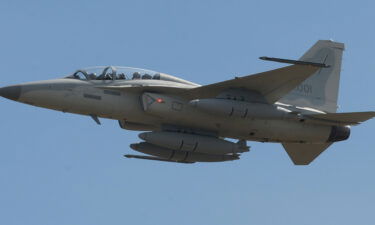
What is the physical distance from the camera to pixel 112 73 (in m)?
25.9

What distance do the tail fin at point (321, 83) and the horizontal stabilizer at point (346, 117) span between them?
54.0 inches

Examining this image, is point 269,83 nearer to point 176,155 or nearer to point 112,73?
point 176,155

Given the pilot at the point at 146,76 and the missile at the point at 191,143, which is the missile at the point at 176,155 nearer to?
the missile at the point at 191,143

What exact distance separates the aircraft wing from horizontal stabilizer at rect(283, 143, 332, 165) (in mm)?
3539

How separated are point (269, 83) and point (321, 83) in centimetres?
396

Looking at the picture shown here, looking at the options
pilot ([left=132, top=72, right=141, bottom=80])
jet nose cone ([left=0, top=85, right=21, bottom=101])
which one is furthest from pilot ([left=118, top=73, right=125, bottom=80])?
jet nose cone ([left=0, top=85, right=21, bottom=101])

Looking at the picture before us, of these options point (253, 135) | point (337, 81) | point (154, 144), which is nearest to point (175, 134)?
point (154, 144)

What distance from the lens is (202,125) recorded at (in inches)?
1026

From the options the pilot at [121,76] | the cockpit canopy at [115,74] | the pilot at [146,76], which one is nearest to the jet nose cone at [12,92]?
the cockpit canopy at [115,74]

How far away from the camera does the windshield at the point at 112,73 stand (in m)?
25.8

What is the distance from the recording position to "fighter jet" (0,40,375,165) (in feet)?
82.7

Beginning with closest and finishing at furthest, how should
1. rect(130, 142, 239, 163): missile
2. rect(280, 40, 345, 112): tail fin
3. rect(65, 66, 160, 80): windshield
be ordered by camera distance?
rect(65, 66, 160, 80): windshield
rect(130, 142, 239, 163): missile
rect(280, 40, 345, 112): tail fin

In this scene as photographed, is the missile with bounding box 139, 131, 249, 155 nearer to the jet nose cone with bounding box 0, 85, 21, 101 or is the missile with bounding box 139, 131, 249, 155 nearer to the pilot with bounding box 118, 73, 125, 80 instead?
the pilot with bounding box 118, 73, 125, 80

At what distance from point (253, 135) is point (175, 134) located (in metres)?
2.65
